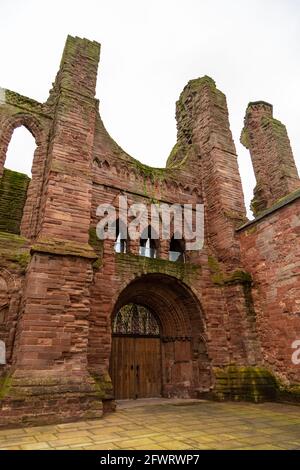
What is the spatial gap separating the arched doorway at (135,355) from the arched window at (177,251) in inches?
85.6

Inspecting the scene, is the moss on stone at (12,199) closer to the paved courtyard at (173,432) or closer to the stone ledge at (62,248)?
the stone ledge at (62,248)

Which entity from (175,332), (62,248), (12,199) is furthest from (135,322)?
(12,199)

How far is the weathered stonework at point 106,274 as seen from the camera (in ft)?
21.9

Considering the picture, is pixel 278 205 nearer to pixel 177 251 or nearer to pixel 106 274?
pixel 177 251

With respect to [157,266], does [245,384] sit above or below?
below

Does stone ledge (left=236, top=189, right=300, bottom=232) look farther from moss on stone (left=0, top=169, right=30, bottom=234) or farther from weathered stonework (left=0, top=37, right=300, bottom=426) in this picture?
moss on stone (left=0, top=169, right=30, bottom=234)

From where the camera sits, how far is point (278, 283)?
9.25 metres

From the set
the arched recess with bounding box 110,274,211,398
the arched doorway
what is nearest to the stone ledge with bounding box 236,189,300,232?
the arched recess with bounding box 110,274,211,398

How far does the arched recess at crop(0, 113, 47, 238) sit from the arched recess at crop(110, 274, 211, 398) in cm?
330

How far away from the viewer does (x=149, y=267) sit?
9.59 metres

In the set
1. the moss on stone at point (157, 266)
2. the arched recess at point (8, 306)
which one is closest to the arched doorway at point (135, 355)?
the moss on stone at point (157, 266)

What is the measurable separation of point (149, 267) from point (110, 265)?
1281 millimetres

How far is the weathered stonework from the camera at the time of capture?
666 cm

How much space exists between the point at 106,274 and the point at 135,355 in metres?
3.28
